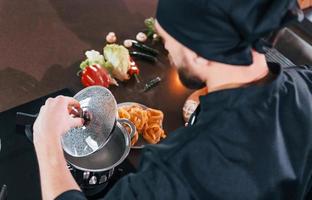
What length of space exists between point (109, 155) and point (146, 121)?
→ 154mm

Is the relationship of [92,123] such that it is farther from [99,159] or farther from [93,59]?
[93,59]

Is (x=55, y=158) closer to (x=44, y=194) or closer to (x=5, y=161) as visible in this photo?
(x=44, y=194)

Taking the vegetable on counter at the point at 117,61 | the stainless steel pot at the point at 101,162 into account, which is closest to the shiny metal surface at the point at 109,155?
the stainless steel pot at the point at 101,162

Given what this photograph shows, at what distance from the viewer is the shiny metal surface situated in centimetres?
110

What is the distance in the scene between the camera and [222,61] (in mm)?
789

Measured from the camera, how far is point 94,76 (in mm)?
1312

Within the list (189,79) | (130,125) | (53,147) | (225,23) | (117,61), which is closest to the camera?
(225,23)

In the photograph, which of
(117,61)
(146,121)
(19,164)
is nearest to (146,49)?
(117,61)

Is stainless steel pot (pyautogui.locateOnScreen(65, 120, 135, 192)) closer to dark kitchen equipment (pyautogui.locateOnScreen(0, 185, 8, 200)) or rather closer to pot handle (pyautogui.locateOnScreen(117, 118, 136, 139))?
pot handle (pyautogui.locateOnScreen(117, 118, 136, 139))

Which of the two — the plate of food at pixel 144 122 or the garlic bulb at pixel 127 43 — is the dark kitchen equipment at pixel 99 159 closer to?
the plate of food at pixel 144 122

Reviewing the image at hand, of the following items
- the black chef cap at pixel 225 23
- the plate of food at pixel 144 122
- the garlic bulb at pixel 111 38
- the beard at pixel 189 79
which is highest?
the black chef cap at pixel 225 23

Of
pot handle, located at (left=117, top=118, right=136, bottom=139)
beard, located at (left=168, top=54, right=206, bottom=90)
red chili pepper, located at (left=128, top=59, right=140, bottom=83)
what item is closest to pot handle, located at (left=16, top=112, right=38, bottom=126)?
pot handle, located at (left=117, top=118, right=136, bottom=139)

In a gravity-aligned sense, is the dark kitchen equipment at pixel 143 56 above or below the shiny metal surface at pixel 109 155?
above

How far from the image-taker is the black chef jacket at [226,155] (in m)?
0.79
